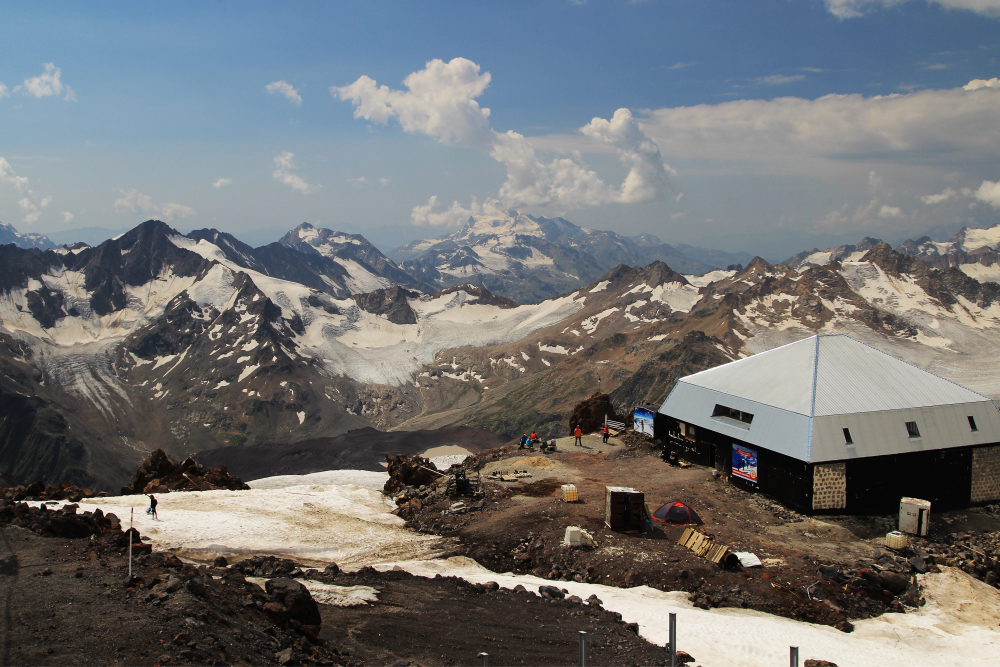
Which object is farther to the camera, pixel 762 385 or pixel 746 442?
pixel 762 385

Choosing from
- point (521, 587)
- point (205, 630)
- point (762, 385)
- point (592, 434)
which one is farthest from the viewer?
point (592, 434)

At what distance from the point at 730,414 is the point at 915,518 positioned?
40.3 ft

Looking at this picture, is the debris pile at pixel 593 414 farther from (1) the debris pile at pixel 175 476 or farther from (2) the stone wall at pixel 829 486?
(1) the debris pile at pixel 175 476

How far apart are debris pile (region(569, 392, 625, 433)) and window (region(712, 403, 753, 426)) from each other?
53.6ft

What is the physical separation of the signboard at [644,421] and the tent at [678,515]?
56.8ft

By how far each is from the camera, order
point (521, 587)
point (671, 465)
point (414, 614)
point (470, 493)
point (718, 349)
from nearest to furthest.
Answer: point (414, 614)
point (521, 587)
point (470, 493)
point (671, 465)
point (718, 349)

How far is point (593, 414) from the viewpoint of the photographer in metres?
58.3

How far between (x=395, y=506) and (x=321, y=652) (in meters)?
22.7

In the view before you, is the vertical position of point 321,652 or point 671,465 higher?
point 321,652

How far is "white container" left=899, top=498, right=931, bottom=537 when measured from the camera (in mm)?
29688

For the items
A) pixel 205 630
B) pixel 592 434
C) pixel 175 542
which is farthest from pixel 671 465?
pixel 205 630

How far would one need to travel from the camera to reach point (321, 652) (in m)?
13.8

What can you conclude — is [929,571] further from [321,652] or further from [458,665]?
→ [321,652]

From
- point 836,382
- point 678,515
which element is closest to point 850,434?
point 836,382
